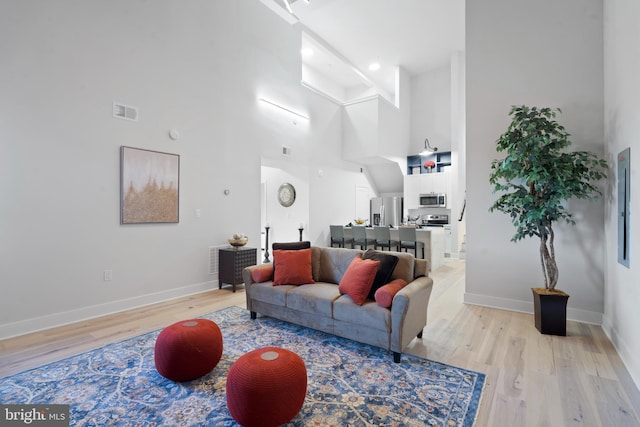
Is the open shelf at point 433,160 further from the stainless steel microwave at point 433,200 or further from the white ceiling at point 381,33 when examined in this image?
the white ceiling at point 381,33

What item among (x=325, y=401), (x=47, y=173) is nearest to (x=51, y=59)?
(x=47, y=173)

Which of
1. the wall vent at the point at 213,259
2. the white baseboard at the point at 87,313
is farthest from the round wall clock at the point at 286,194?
the white baseboard at the point at 87,313

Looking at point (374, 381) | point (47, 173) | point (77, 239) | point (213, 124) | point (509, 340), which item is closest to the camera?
point (374, 381)

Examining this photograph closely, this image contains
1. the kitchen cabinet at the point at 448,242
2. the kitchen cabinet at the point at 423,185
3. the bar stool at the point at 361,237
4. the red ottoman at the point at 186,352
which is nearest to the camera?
the red ottoman at the point at 186,352

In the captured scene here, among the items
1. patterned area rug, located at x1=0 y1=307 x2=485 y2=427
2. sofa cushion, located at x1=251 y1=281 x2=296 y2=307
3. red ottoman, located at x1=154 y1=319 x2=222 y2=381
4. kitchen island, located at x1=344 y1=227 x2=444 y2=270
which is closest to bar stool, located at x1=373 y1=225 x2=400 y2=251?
kitchen island, located at x1=344 y1=227 x2=444 y2=270

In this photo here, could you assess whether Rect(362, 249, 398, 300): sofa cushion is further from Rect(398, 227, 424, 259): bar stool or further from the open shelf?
the open shelf

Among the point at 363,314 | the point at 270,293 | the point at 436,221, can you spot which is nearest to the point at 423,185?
the point at 436,221

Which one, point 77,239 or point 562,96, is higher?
point 562,96

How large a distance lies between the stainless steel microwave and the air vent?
689 centimetres

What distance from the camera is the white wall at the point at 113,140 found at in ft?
10.2

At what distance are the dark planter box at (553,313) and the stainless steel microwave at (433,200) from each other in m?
5.14

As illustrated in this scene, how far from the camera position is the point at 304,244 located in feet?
12.3

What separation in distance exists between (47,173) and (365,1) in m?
6.13

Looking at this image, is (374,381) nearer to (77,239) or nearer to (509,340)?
(509,340)
